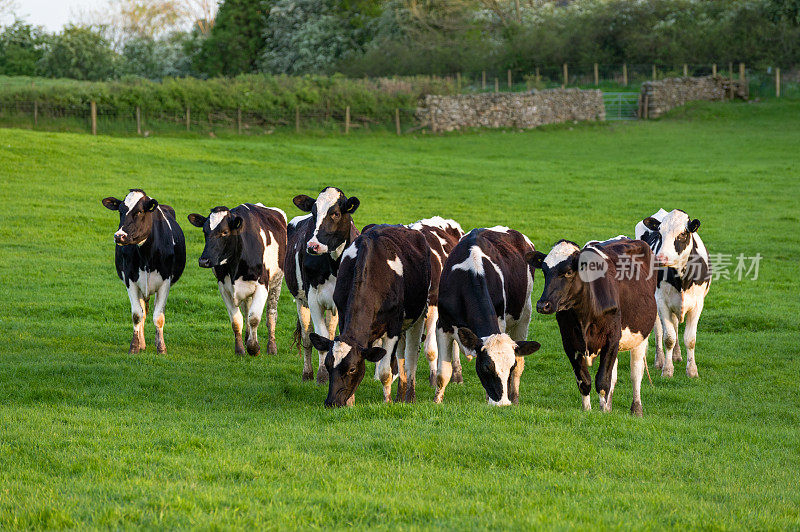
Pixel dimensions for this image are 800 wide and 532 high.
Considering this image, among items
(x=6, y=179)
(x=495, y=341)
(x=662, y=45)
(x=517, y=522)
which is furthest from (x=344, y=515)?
(x=662, y=45)

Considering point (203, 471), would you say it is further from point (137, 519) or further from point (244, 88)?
point (244, 88)

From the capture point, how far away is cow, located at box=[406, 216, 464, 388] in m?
11.0

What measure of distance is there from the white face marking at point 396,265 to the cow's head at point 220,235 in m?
3.43

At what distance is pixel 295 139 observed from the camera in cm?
4078

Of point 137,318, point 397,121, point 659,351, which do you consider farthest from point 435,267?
point 397,121

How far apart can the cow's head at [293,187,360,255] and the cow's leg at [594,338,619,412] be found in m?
3.40

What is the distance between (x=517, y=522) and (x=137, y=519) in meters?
2.40

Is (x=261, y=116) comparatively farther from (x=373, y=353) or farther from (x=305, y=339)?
(x=373, y=353)

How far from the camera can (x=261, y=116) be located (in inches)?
1641

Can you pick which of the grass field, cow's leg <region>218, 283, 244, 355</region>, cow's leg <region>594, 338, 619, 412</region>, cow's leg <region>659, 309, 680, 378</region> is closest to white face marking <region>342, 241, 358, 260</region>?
the grass field

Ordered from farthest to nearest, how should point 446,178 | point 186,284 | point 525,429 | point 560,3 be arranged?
point 560,3
point 446,178
point 186,284
point 525,429

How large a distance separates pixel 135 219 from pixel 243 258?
1.58m

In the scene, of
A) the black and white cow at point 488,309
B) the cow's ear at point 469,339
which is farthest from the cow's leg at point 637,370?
the cow's ear at point 469,339

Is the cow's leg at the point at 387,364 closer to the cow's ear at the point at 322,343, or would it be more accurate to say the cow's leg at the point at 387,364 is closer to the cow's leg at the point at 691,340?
the cow's ear at the point at 322,343
